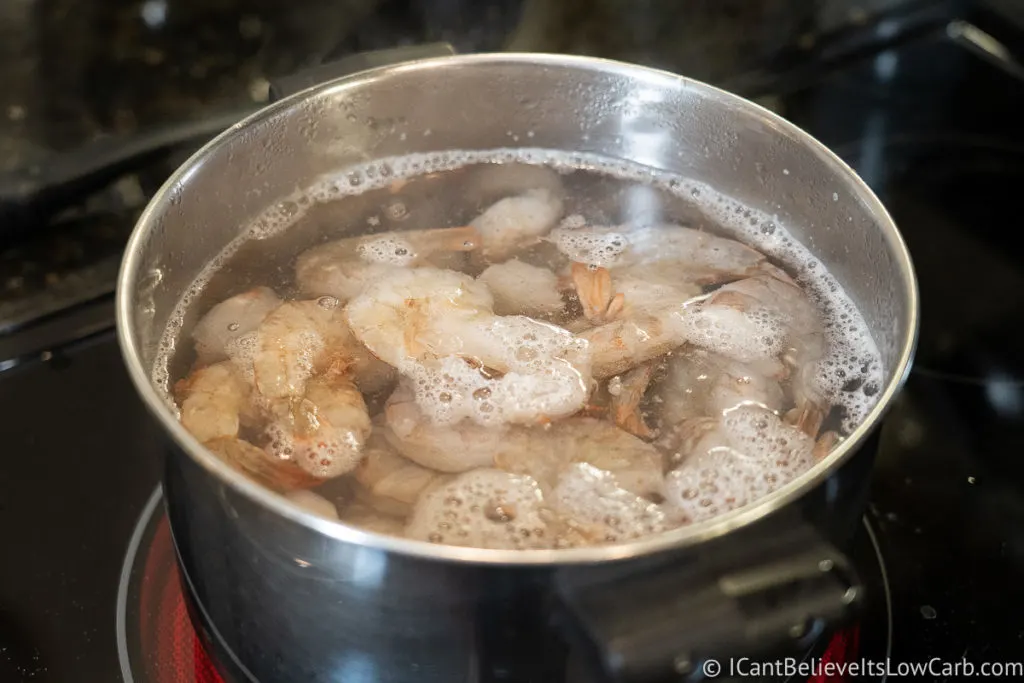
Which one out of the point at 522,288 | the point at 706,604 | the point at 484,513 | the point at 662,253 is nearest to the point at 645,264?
the point at 662,253

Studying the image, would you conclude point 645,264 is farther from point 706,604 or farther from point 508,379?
point 706,604

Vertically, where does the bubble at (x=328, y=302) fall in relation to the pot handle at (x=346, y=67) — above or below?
below

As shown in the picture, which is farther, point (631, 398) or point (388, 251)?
point (388, 251)

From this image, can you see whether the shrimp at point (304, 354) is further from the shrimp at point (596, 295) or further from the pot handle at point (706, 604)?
the pot handle at point (706, 604)

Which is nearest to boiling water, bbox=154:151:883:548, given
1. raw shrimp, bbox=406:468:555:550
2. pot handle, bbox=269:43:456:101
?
raw shrimp, bbox=406:468:555:550

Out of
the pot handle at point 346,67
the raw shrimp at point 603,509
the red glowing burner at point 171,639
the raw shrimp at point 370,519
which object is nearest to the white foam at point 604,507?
the raw shrimp at point 603,509
